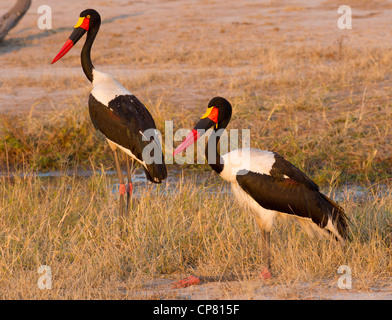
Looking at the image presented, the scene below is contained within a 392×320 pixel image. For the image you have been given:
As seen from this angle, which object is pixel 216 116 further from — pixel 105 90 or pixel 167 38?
pixel 167 38

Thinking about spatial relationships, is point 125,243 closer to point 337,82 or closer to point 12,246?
point 12,246

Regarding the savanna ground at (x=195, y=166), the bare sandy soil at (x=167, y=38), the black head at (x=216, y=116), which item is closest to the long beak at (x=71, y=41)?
the savanna ground at (x=195, y=166)

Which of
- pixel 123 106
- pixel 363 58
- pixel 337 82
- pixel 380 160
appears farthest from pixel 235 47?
pixel 123 106

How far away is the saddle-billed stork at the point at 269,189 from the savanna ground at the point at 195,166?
0.20 metres

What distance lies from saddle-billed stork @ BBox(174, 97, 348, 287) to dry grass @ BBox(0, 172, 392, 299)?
0.20m

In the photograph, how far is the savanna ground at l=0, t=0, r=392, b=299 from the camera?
4750mm

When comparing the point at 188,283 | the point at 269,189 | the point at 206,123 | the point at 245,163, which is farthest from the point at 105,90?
the point at 188,283

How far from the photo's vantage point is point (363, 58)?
39.4 ft

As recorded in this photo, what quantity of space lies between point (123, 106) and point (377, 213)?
210cm

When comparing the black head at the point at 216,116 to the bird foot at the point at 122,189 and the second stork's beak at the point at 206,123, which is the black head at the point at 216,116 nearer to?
the second stork's beak at the point at 206,123

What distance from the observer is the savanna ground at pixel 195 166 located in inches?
187

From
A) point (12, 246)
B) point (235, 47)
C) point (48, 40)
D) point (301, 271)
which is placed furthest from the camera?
point (48, 40)

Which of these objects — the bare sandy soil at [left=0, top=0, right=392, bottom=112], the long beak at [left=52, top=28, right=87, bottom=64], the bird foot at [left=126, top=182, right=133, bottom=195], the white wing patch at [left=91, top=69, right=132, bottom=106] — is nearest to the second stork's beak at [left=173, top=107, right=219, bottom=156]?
the white wing patch at [left=91, top=69, right=132, bottom=106]

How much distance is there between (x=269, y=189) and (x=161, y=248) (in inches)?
37.3
